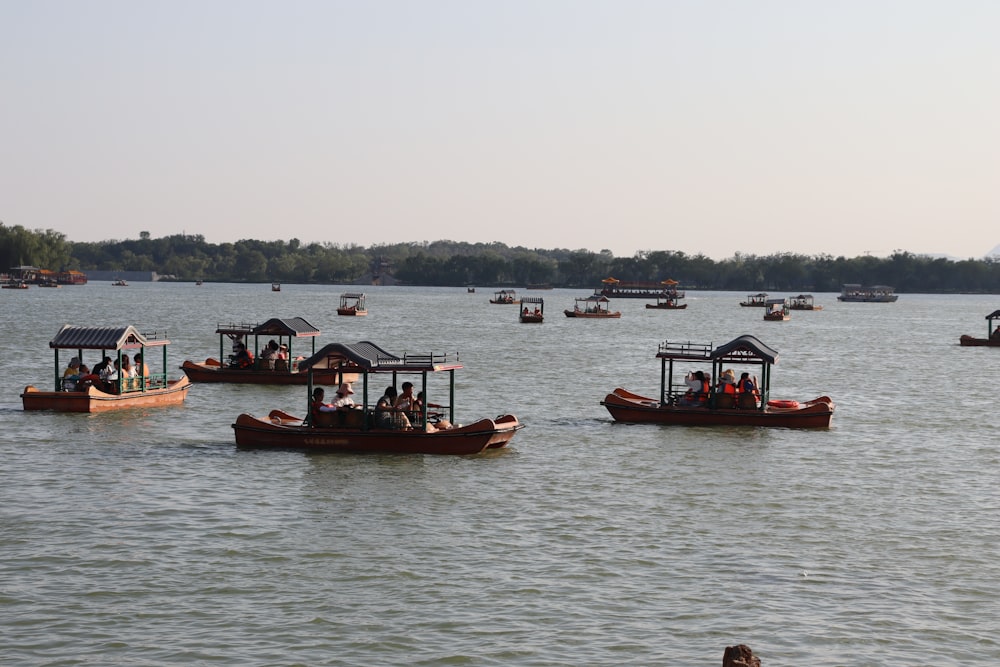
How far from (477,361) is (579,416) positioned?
29.9 metres

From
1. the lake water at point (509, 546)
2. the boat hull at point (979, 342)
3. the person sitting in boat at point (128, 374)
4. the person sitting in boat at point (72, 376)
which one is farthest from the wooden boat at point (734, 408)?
the boat hull at point (979, 342)

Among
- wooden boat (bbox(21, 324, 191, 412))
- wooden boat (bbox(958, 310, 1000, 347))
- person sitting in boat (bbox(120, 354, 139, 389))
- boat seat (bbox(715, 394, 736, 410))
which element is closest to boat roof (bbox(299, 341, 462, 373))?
wooden boat (bbox(21, 324, 191, 412))

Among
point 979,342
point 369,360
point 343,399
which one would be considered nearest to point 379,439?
point 343,399

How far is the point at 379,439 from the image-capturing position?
33281mm

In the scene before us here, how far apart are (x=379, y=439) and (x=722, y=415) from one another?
39.8 feet

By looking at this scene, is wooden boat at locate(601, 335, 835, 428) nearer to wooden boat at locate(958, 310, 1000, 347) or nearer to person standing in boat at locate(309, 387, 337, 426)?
person standing in boat at locate(309, 387, 337, 426)

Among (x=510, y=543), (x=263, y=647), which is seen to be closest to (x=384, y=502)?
(x=510, y=543)

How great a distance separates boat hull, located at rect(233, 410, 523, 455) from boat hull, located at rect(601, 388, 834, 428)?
803 cm

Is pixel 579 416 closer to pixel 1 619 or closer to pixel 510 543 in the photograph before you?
pixel 510 543

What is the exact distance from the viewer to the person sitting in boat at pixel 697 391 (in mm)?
40656

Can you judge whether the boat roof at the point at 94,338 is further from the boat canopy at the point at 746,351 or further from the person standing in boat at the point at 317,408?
the boat canopy at the point at 746,351

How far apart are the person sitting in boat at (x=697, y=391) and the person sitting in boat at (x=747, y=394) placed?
3.49 ft

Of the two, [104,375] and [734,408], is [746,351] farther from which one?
[104,375]

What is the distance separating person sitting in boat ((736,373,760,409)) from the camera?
40156 mm
